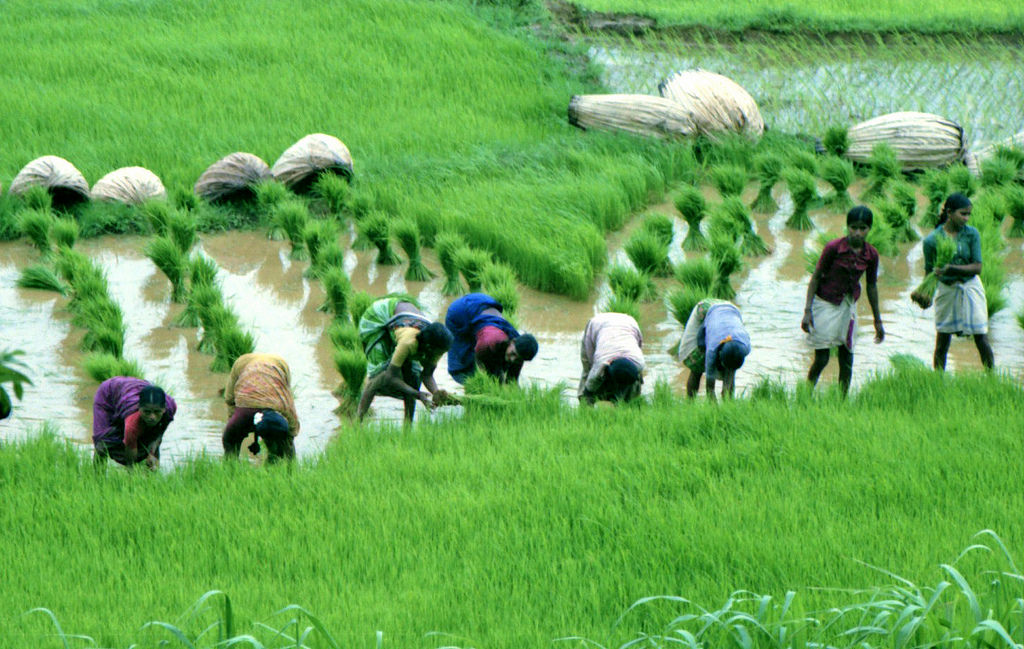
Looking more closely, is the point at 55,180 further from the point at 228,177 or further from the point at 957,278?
the point at 957,278

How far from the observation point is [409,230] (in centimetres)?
870

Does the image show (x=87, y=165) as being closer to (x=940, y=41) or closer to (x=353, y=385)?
(x=353, y=385)

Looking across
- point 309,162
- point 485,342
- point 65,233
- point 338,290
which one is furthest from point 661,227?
point 65,233

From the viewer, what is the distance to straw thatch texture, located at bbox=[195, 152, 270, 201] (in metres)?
9.77

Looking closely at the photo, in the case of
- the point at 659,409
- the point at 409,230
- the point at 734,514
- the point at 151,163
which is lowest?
the point at 734,514

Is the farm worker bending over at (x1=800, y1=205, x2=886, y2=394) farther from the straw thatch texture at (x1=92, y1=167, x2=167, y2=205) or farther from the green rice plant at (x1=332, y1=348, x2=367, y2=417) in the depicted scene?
the straw thatch texture at (x1=92, y1=167, x2=167, y2=205)

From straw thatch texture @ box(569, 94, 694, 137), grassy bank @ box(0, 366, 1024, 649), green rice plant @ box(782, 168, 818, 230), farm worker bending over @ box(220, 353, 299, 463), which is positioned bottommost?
grassy bank @ box(0, 366, 1024, 649)

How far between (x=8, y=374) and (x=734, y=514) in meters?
3.01

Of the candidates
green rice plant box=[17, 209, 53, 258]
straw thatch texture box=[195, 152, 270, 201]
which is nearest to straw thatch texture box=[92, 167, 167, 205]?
straw thatch texture box=[195, 152, 270, 201]

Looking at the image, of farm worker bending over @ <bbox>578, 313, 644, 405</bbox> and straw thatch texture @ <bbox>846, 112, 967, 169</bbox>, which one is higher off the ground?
straw thatch texture @ <bbox>846, 112, 967, 169</bbox>

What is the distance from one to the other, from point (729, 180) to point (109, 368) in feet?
16.9

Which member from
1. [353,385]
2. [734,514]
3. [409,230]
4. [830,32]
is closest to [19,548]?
[353,385]

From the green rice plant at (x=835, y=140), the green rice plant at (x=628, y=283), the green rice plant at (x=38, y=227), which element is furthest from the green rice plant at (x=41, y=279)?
the green rice plant at (x=835, y=140)

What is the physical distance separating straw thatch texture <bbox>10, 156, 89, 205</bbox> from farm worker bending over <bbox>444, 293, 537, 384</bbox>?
412 centimetres
